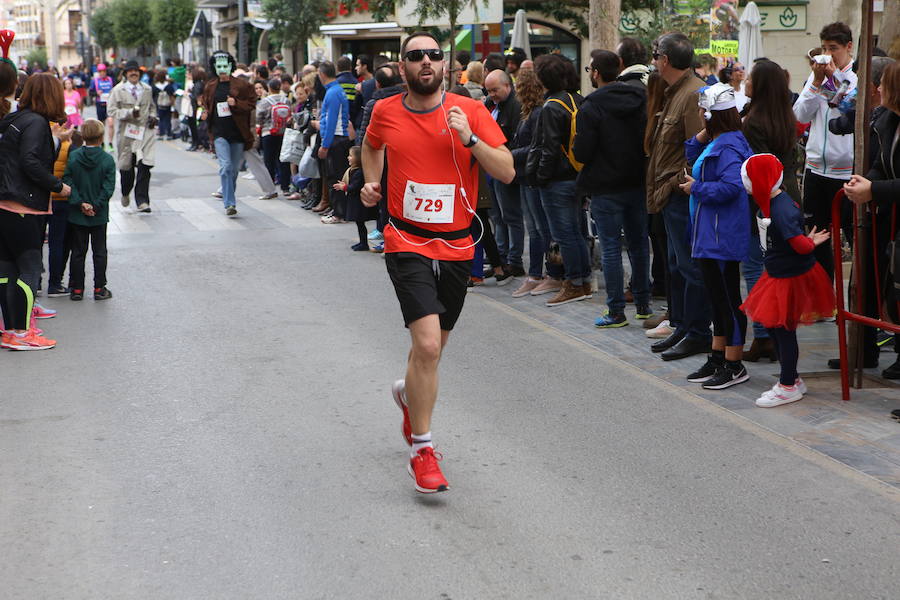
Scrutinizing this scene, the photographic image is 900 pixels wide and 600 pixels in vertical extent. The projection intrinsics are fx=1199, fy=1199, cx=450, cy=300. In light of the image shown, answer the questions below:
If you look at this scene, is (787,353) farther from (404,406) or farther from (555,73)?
(555,73)

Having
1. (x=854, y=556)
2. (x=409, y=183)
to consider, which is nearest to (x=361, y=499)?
(x=409, y=183)

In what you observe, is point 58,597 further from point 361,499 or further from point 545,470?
point 545,470

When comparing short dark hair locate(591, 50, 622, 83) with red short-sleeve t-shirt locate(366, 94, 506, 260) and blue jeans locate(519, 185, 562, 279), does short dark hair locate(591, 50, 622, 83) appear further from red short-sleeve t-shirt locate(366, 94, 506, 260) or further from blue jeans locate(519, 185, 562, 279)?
red short-sleeve t-shirt locate(366, 94, 506, 260)

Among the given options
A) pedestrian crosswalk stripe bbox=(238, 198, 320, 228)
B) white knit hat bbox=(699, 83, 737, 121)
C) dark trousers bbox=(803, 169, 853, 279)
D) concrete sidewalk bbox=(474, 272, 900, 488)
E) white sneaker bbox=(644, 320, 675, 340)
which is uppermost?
white knit hat bbox=(699, 83, 737, 121)

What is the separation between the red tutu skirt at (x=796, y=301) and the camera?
6.51 m

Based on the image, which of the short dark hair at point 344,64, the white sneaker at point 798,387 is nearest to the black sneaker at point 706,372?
the white sneaker at point 798,387

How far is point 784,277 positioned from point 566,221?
10.4 feet

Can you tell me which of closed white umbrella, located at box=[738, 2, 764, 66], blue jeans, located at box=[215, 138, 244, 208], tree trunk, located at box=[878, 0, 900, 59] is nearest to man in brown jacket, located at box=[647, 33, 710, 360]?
tree trunk, located at box=[878, 0, 900, 59]

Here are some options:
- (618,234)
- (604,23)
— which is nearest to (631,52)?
(618,234)

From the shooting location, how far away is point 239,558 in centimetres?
443

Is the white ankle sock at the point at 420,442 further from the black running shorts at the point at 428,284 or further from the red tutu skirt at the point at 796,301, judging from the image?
the red tutu skirt at the point at 796,301

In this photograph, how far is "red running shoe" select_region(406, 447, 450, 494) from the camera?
5.12 m

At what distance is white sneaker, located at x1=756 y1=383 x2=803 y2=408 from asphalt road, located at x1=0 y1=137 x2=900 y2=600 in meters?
0.30

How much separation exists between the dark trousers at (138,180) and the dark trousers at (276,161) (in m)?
2.71
